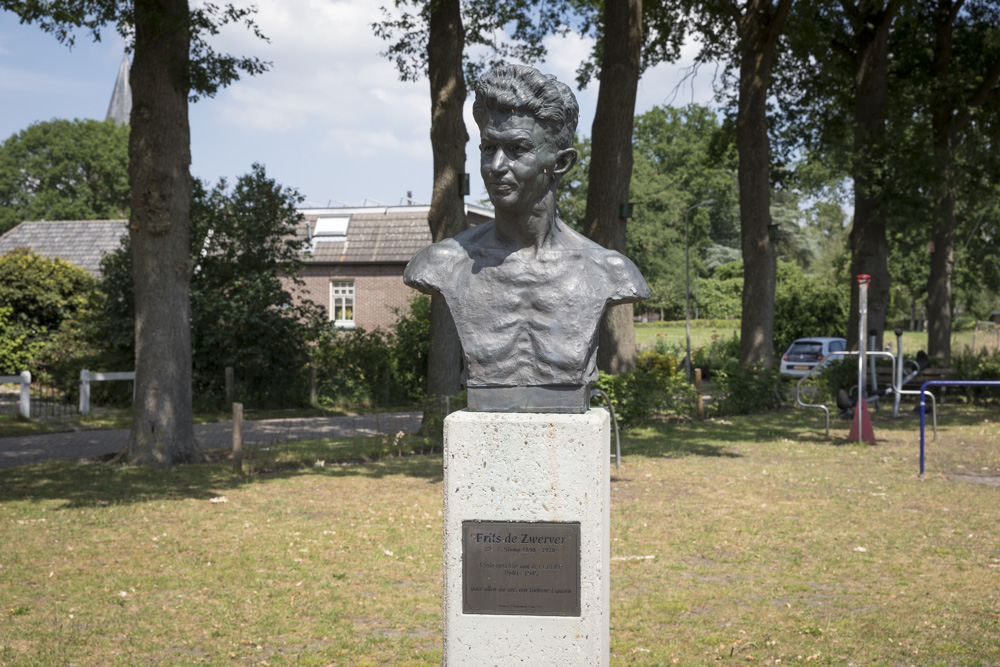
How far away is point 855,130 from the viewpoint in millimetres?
20828

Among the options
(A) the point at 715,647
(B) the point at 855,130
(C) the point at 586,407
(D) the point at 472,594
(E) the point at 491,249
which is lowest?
(A) the point at 715,647

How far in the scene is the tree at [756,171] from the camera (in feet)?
64.1

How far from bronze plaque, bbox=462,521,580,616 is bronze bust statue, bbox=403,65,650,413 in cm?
59

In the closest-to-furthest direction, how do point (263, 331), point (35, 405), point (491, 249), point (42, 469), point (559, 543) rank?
point (559, 543)
point (491, 249)
point (42, 469)
point (35, 405)
point (263, 331)

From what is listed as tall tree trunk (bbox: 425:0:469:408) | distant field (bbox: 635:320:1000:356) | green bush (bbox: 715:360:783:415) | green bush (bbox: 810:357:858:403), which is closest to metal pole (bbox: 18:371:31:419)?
tall tree trunk (bbox: 425:0:469:408)

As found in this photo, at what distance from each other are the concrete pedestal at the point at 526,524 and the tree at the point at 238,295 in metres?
17.0

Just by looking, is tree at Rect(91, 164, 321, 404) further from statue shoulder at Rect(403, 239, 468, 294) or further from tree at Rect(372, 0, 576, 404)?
statue shoulder at Rect(403, 239, 468, 294)

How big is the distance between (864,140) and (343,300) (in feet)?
66.7

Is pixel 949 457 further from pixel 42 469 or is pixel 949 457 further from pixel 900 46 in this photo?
pixel 900 46

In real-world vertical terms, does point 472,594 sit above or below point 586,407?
below

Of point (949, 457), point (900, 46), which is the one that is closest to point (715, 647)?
point (949, 457)

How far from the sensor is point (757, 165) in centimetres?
1964

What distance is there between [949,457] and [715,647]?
9.24m

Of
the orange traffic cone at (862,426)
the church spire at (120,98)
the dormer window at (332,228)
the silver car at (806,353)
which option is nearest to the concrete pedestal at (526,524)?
the orange traffic cone at (862,426)
